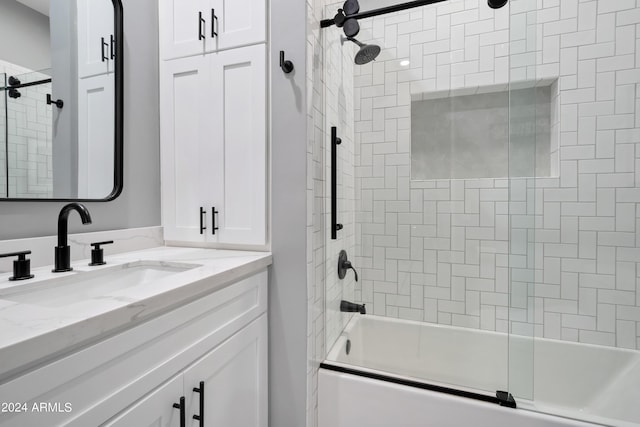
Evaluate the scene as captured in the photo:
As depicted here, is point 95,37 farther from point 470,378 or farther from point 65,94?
point 470,378

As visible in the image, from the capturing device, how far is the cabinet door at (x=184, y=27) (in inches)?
54.1

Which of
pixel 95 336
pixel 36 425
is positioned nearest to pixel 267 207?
pixel 95 336

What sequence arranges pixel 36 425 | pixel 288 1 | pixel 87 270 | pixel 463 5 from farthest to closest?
pixel 463 5, pixel 288 1, pixel 87 270, pixel 36 425

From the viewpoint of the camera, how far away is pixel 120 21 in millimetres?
1301

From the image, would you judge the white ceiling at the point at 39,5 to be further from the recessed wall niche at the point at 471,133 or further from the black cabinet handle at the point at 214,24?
the recessed wall niche at the point at 471,133

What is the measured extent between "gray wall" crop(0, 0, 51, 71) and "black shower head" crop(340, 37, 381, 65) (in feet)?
4.04

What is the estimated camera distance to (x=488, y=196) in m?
1.86

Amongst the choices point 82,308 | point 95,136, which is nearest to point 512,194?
point 82,308

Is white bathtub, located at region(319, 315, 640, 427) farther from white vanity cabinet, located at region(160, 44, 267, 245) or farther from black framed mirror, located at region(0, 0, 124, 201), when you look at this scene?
black framed mirror, located at region(0, 0, 124, 201)

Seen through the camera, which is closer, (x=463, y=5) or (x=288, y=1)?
(x=288, y=1)

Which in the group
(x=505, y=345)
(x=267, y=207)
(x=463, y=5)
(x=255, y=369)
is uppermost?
(x=463, y=5)

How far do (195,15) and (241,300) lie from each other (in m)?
1.30

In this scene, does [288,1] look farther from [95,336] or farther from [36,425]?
[36,425]

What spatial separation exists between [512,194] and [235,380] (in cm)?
139
